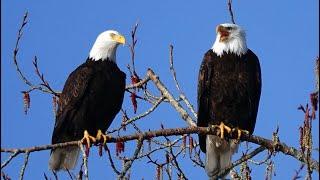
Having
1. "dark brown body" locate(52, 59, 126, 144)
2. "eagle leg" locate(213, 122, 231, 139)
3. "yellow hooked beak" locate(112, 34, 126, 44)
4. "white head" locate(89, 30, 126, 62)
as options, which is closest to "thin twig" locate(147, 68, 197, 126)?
"eagle leg" locate(213, 122, 231, 139)

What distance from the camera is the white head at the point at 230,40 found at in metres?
6.27

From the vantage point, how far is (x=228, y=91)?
5941 mm

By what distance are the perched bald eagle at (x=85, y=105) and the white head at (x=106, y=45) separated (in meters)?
0.28

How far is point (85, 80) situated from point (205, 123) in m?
1.29

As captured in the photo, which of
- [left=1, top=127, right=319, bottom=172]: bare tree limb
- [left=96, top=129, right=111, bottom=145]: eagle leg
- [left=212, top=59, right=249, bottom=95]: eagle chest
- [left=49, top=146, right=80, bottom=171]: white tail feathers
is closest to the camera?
[left=1, top=127, right=319, bottom=172]: bare tree limb

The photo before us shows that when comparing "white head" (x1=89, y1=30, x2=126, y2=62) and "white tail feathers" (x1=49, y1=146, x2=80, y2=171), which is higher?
"white head" (x1=89, y1=30, x2=126, y2=62)

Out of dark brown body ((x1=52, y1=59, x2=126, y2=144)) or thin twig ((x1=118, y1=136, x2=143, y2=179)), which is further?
dark brown body ((x1=52, y1=59, x2=126, y2=144))

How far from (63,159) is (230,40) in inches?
84.1

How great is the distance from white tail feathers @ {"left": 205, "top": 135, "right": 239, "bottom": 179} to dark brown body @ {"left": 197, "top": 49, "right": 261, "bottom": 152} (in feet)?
0.55

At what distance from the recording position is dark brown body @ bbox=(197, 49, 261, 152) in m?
5.96

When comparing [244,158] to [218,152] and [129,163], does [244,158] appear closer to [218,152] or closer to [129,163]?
[129,163]

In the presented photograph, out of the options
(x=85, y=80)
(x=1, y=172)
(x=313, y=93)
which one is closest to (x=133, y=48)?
(x=85, y=80)

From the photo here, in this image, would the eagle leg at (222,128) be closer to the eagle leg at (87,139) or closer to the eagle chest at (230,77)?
the eagle chest at (230,77)

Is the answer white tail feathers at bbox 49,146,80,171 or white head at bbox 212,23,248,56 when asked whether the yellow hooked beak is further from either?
white tail feathers at bbox 49,146,80,171
